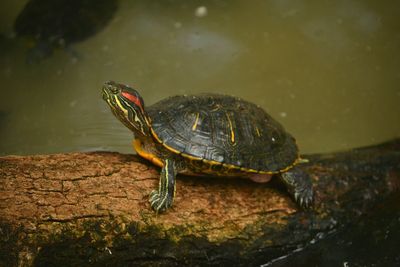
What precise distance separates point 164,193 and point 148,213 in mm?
163

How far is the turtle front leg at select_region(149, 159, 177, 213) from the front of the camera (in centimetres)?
271

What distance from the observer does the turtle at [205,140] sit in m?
2.85

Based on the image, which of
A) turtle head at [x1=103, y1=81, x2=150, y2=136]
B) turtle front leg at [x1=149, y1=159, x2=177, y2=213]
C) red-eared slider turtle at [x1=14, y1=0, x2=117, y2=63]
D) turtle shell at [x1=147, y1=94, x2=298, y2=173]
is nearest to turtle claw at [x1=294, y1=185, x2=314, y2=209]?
turtle shell at [x1=147, y1=94, x2=298, y2=173]

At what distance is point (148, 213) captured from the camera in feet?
8.91

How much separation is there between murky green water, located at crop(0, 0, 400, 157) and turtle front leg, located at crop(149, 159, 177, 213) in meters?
2.10

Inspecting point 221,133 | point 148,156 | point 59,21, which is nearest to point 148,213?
point 148,156

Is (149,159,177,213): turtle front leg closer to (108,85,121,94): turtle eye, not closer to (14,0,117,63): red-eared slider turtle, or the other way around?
(108,85,121,94): turtle eye

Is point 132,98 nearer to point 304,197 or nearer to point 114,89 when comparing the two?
point 114,89

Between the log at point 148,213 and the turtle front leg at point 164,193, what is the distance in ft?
0.20

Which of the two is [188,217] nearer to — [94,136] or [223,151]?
[223,151]

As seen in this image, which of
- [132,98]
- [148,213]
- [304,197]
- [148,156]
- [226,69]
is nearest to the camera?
[148,213]

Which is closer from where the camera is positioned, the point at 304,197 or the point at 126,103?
the point at 126,103

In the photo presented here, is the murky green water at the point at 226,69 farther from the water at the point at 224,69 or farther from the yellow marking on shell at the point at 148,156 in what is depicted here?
the yellow marking on shell at the point at 148,156

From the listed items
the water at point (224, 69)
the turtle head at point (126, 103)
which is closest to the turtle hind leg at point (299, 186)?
the turtle head at point (126, 103)
